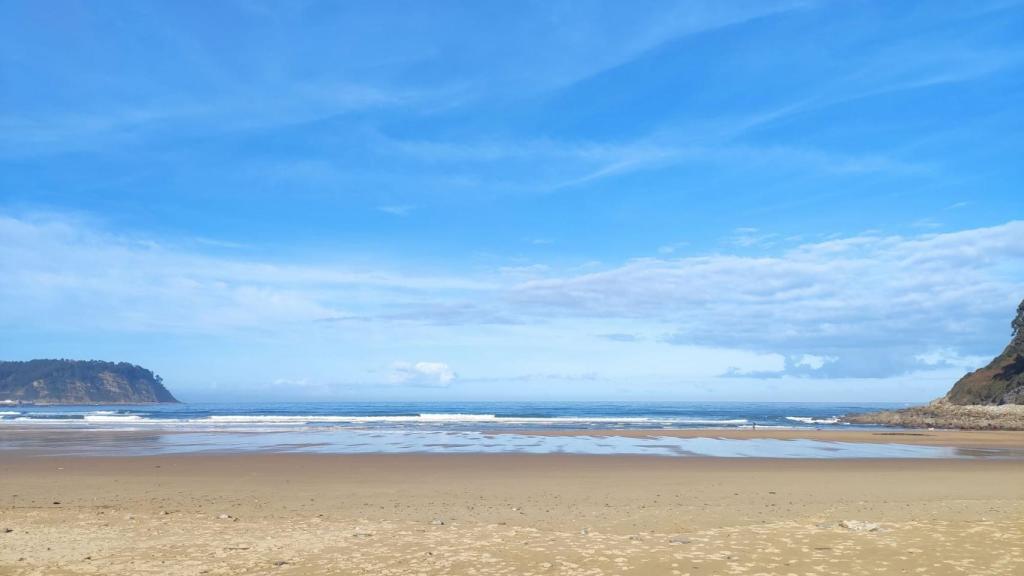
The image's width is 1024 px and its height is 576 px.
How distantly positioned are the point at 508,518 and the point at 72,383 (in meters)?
198

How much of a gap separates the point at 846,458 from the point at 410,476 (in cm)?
1622

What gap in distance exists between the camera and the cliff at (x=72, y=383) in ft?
556

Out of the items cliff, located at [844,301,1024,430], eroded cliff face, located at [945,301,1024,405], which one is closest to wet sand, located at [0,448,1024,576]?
cliff, located at [844,301,1024,430]

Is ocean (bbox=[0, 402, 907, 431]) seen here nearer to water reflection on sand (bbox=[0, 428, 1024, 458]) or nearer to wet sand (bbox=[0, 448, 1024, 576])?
water reflection on sand (bbox=[0, 428, 1024, 458])

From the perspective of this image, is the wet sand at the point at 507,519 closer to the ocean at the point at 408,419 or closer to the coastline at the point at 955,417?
the ocean at the point at 408,419

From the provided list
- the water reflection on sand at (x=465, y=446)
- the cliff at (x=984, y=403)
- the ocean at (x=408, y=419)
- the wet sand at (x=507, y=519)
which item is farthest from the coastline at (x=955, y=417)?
the wet sand at (x=507, y=519)

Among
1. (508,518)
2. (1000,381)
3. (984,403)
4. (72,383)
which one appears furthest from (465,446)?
(72,383)

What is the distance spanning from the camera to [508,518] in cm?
1189

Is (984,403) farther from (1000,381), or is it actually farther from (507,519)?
(507,519)

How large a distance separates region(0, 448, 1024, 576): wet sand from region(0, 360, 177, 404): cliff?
180 metres

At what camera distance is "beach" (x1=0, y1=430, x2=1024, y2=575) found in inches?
332

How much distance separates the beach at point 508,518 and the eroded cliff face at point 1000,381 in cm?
4661

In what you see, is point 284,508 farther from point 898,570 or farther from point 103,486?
point 898,570

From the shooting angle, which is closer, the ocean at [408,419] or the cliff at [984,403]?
the ocean at [408,419]
